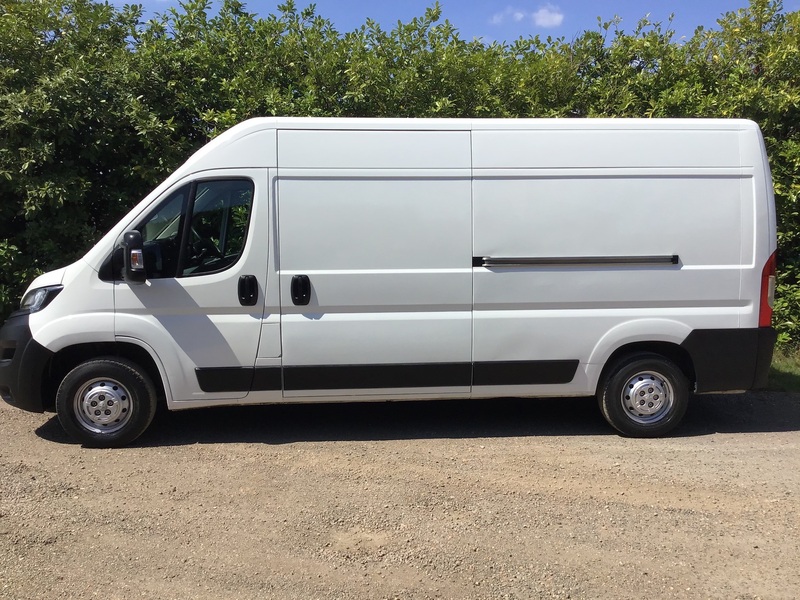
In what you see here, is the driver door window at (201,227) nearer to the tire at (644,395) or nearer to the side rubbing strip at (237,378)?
the side rubbing strip at (237,378)

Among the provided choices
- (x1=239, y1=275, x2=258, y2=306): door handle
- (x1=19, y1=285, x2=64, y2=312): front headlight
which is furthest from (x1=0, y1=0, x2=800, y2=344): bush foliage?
(x1=239, y1=275, x2=258, y2=306): door handle

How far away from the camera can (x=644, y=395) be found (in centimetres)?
579

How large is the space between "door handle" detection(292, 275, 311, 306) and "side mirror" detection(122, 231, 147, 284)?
1.08 m

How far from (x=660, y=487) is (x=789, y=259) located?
4852 millimetres

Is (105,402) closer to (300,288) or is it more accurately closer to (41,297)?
(41,297)

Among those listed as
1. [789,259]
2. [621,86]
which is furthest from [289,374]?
[789,259]

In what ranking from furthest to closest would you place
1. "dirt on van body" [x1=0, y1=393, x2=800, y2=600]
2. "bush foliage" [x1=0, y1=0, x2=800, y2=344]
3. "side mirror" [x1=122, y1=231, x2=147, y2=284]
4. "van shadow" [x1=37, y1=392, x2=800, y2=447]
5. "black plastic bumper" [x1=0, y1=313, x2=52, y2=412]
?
"bush foliage" [x1=0, y1=0, x2=800, y2=344]
"van shadow" [x1=37, y1=392, x2=800, y2=447]
"black plastic bumper" [x1=0, y1=313, x2=52, y2=412]
"side mirror" [x1=122, y1=231, x2=147, y2=284]
"dirt on van body" [x1=0, y1=393, x2=800, y2=600]

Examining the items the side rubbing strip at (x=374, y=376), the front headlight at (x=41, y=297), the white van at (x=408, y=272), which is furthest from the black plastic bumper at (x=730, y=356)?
the front headlight at (x=41, y=297)

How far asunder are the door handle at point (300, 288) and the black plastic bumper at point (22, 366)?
6.01 ft

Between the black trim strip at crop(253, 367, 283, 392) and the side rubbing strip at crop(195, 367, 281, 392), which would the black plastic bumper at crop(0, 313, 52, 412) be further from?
the black trim strip at crop(253, 367, 283, 392)

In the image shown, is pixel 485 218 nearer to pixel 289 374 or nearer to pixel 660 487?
pixel 289 374

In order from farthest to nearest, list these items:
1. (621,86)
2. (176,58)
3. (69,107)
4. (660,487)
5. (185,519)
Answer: (621,86) → (176,58) → (69,107) → (660,487) → (185,519)

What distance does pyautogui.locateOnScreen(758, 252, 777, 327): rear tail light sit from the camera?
221 inches

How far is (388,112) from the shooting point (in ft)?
27.1
